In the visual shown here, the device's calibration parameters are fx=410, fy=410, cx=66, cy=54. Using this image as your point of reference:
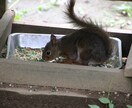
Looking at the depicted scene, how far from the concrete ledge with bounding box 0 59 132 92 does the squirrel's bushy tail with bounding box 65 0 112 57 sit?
36 centimetres

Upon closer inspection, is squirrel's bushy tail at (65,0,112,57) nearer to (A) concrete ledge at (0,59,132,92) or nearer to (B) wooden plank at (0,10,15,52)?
(A) concrete ledge at (0,59,132,92)

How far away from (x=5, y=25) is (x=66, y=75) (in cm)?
88

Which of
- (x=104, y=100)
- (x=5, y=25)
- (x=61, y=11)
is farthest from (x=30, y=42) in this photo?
(x=61, y=11)

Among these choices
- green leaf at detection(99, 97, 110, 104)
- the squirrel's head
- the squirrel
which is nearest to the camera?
green leaf at detection(99, 97, 110, 104)

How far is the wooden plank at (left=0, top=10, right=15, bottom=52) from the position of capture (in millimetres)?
3070

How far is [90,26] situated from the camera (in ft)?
9.30

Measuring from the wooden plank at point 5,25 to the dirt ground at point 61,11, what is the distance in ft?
4.43

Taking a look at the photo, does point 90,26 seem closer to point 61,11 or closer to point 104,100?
point 104,100

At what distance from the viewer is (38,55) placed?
3166 millimetres

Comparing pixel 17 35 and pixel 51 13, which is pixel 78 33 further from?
pixel 51 13

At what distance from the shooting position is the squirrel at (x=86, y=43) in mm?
2799

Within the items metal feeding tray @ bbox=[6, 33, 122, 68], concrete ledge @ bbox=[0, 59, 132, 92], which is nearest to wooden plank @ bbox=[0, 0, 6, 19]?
metal feeding tray @ bbox=[6, 33, 122, 68]

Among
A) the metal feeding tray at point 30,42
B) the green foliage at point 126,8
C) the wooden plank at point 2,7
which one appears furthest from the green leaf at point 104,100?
the green foliage at point 126,8

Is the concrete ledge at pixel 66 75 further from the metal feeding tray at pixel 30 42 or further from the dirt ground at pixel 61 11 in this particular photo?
the dirt ground at pixel 61 11
